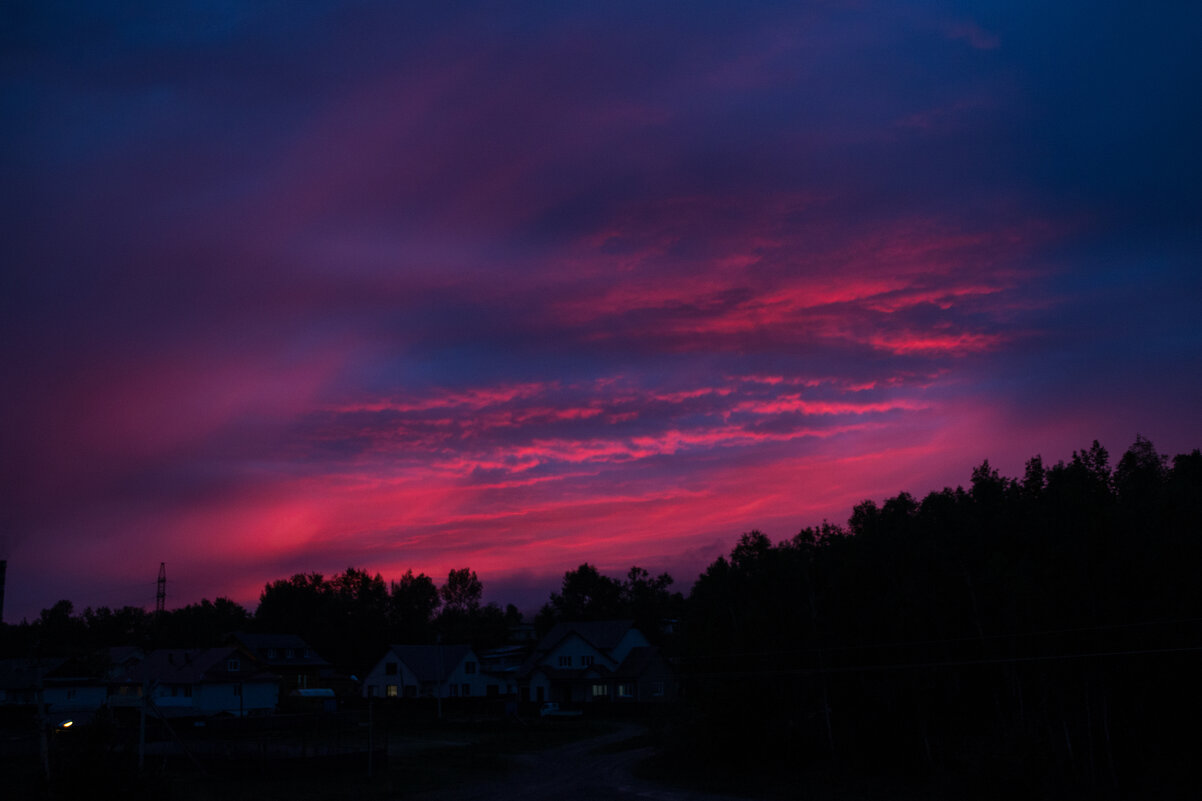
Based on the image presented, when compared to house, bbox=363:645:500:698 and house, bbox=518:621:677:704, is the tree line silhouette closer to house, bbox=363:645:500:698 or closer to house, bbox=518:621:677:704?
house, bbox=518:621:677:704

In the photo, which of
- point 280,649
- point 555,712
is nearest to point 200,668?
point 280,649

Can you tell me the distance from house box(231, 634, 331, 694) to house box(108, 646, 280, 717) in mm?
5907

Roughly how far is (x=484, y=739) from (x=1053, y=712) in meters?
39.8

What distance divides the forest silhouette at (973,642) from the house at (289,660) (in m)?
51.3

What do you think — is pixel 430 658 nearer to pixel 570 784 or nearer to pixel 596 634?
pixel 596 634

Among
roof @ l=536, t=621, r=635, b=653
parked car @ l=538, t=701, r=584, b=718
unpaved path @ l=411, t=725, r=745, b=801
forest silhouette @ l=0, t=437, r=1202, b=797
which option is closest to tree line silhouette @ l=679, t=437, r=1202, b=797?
forest silhouette @ l=0, t=437, r=1202, b=797

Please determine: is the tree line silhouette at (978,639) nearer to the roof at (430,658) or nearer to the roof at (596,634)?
the roof at (596,634)

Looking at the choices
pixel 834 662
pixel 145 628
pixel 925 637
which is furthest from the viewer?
pixel 145 628

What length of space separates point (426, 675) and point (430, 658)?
3.02 meters

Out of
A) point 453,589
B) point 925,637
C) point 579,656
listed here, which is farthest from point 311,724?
point 453,589

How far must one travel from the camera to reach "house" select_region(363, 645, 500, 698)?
102m

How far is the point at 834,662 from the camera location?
47656 millimetres

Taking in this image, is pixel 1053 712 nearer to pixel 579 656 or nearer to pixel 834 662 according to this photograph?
pixel 834 662

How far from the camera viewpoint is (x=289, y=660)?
98.6m
